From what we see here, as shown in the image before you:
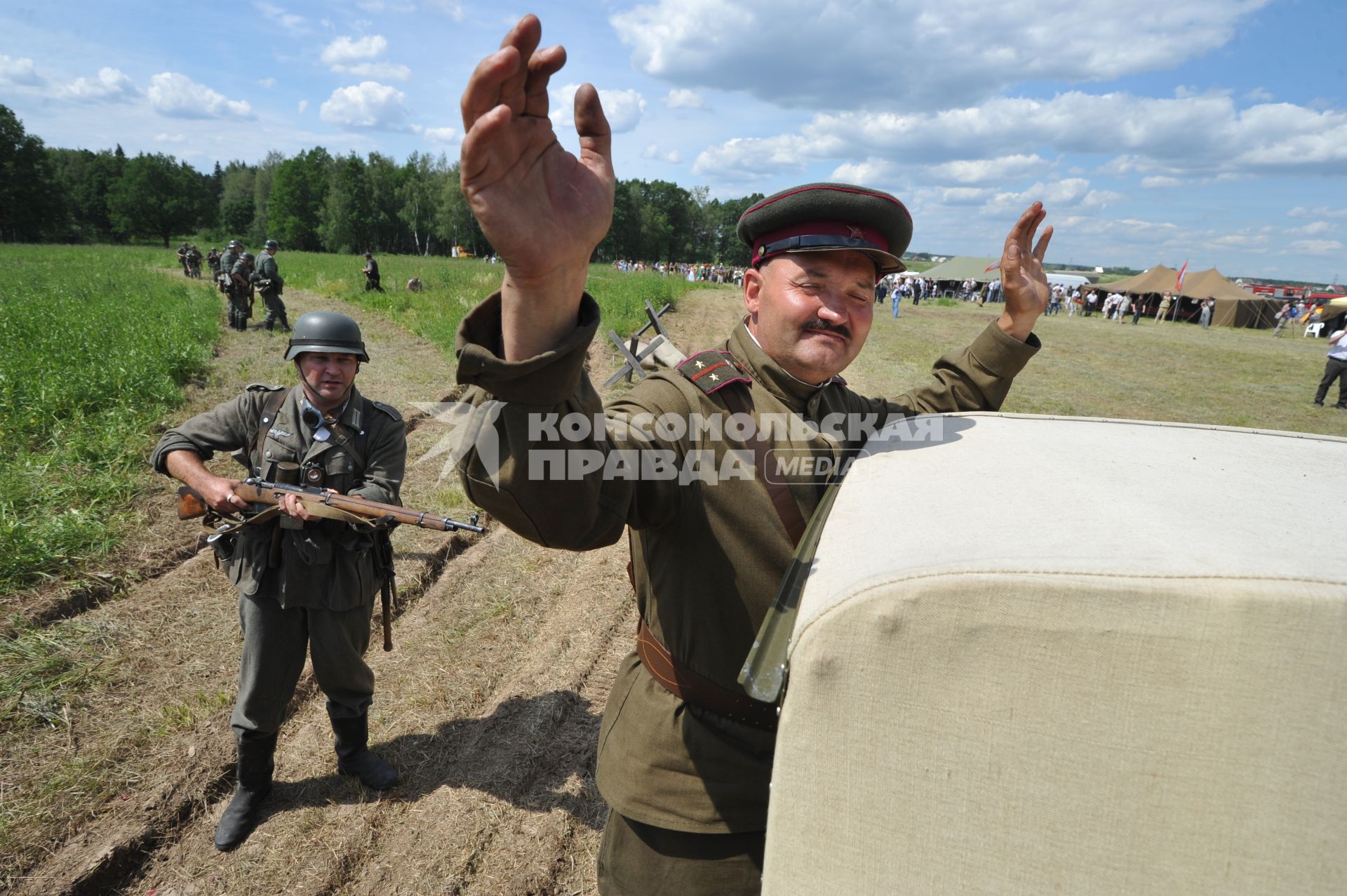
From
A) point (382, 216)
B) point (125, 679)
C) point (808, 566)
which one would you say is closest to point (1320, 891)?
point (808, 566)

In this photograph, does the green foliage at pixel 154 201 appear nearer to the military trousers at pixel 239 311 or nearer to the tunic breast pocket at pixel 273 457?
the military trousers at pixel 239 311

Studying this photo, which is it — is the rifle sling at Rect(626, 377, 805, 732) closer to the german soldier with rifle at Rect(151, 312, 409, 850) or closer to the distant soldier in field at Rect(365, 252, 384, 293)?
the german soldier with rifle at Rect(151, 312, 409, 850)

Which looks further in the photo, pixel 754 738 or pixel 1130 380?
pixel 1130 380

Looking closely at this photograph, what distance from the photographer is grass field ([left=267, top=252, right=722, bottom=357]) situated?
16031mm

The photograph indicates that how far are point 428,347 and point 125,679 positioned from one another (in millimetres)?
11217

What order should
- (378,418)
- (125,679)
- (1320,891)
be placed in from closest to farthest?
(1320,891) < (378,418) < (125,679)

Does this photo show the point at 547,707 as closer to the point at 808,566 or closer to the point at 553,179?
the point at 808,566

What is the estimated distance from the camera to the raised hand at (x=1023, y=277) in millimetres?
2100

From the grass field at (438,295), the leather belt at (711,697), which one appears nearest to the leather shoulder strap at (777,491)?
the leather belt at (711,697)

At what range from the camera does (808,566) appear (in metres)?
1.12

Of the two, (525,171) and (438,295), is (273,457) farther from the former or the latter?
(438,295)

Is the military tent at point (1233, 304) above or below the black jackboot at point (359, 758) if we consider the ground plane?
above

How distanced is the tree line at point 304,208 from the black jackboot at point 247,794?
2828 inches

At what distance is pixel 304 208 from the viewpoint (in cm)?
8650
